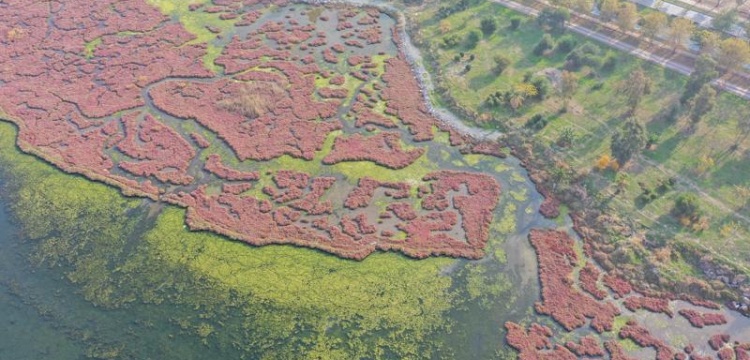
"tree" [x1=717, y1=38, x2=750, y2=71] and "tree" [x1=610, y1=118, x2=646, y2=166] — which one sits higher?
"tree" [x1=717, y1=38, x2=750, y2=71]

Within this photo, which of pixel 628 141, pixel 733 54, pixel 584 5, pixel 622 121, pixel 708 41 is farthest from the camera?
pixel 584 5

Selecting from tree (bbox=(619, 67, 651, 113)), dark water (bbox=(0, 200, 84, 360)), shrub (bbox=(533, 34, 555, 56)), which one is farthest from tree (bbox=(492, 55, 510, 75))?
dark water (bbox=(0, 200, 84, 360))

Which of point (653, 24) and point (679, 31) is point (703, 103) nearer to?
point (679, 31)

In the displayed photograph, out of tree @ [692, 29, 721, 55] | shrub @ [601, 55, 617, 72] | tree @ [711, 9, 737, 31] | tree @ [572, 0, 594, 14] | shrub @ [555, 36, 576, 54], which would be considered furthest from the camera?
tree @ [572, 0, 594, 14]

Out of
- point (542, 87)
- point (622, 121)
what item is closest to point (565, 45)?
point (542, 87)

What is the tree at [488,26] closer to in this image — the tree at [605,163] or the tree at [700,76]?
the tree at [700,76]

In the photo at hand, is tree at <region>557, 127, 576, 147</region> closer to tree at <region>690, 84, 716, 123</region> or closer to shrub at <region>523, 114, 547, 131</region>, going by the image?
shrub at <region>523, 114, 547, 131</region>

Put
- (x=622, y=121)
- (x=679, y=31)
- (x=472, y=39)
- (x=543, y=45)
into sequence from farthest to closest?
(x=472, y=39), (x=543, y=45), (x=679, y=31), (x=622, y=121)
